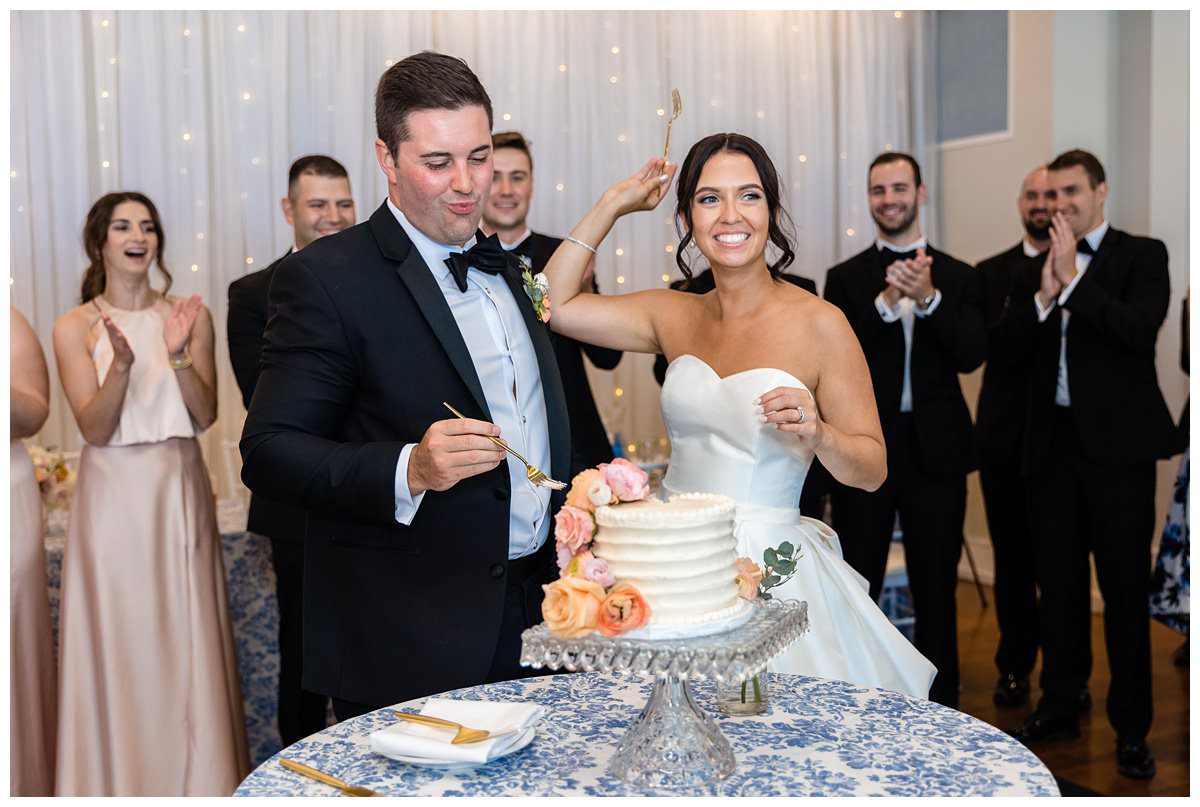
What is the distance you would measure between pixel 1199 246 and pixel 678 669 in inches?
43.4

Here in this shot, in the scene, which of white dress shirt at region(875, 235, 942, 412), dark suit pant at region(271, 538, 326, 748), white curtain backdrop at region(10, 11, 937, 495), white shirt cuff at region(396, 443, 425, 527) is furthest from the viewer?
white curtain backdrop at region(10, 11, 937, 495)

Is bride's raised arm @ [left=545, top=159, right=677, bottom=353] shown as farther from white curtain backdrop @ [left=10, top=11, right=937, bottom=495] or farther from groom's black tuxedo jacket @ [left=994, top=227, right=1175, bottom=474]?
white curtain backdrop @ [left=10, top=11, right=937, bottom=495]

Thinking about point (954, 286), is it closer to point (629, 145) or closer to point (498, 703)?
point (629, 145)

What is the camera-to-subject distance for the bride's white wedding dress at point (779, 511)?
8.09ft

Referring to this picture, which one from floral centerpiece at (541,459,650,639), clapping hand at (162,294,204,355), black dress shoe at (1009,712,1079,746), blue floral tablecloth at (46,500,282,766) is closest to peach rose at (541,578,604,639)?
floral centerpiece at (541,459,650,639)

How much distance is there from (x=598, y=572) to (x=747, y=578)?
0.24 m

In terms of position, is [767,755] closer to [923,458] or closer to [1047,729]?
[923,458]

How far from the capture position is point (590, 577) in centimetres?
155

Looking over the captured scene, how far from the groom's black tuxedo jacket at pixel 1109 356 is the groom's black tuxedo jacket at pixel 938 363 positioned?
0.78 ft

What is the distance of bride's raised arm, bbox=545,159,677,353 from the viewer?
274 cm

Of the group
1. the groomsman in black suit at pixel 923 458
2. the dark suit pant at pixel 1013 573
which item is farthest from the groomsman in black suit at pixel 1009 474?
the groomsman in black suit at pixel 923 458

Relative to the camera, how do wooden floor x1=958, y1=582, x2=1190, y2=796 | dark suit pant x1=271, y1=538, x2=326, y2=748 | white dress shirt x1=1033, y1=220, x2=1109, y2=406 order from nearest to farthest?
dark suit pant x1=271, y1=538, x2=326, y2=748
wooden floor x1=958, y1=582, x2=1190, y2=796
white dress shirt x1=1033, y1=220, x2=1109, y2=406

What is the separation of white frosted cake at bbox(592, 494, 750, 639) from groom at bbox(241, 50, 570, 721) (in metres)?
0.59

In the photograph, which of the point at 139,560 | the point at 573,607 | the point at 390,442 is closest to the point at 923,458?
the point at 390,442
